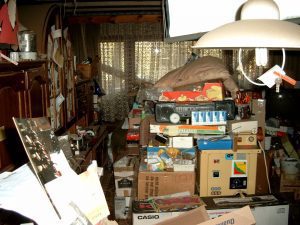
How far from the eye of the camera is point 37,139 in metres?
1.02

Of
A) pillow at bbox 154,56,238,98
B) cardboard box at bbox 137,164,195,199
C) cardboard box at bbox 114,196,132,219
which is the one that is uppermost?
pillow at bbox 154,56,238,98

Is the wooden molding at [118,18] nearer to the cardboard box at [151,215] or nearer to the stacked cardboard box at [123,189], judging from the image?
the stacked cardboard box at [123,189]

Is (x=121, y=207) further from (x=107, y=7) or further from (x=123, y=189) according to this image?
(x=107, y=7)

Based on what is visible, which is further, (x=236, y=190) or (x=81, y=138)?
(x=81, y=138)

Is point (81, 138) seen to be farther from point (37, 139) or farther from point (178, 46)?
point (178, 46)

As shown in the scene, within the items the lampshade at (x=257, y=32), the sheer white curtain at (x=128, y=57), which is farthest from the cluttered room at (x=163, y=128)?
the sheer white curtain at (x=128, y=57)

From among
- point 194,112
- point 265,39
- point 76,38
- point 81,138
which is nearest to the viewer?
point 265,39

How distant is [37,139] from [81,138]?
2.44 meters

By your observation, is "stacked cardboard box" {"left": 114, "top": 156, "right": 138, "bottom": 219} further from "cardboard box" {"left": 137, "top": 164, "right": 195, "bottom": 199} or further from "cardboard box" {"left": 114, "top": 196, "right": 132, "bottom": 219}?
"cardboard box" {"left": 137, "top": 164, "right": 195, "bottom": 199}

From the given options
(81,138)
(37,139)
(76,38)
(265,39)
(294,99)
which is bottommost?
(81,138)

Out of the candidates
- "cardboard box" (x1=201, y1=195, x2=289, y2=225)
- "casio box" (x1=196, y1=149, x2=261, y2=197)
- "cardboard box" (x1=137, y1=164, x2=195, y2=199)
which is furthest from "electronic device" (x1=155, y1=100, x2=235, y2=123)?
"cardboard box" (x1=201, y1=195, x2=289, y2=225)

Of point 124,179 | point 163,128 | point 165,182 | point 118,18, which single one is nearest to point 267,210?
point 165,182

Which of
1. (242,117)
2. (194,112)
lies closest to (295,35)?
(194,112)

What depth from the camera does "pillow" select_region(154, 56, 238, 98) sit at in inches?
101
